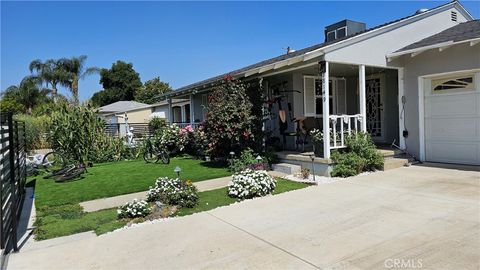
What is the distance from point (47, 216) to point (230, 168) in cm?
500

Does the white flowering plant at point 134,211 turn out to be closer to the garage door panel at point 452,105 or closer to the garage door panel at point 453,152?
the garage door panel at point 453,152

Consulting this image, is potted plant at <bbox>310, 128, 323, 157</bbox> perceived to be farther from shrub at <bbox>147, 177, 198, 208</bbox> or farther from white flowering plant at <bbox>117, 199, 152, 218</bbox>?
white flowering plant at <bbox>117, 199, 152, 218</bbox>

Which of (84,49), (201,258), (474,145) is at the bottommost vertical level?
(201,258)

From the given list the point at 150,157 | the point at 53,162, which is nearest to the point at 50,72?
the point at 53,162

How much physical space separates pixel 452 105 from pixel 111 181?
8998 millimetres

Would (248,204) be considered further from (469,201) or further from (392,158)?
(392,158)

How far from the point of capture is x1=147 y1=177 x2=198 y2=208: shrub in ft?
20.7

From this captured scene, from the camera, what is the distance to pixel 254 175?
7.18 metres

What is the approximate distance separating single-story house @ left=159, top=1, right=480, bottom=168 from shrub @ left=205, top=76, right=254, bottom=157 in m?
0.79

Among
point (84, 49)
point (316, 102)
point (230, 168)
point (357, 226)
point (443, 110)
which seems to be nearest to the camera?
point (357, 226)

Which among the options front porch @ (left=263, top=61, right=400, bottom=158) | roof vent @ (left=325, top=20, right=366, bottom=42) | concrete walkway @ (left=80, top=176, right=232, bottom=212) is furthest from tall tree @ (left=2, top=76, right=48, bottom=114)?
concrete walkway @ (left=80, top=176, right=232, bottom=212)

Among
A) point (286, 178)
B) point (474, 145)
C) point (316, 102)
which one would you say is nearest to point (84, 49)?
point (316, 102)

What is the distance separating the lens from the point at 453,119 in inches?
350

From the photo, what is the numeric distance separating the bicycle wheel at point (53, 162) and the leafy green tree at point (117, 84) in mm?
35494
